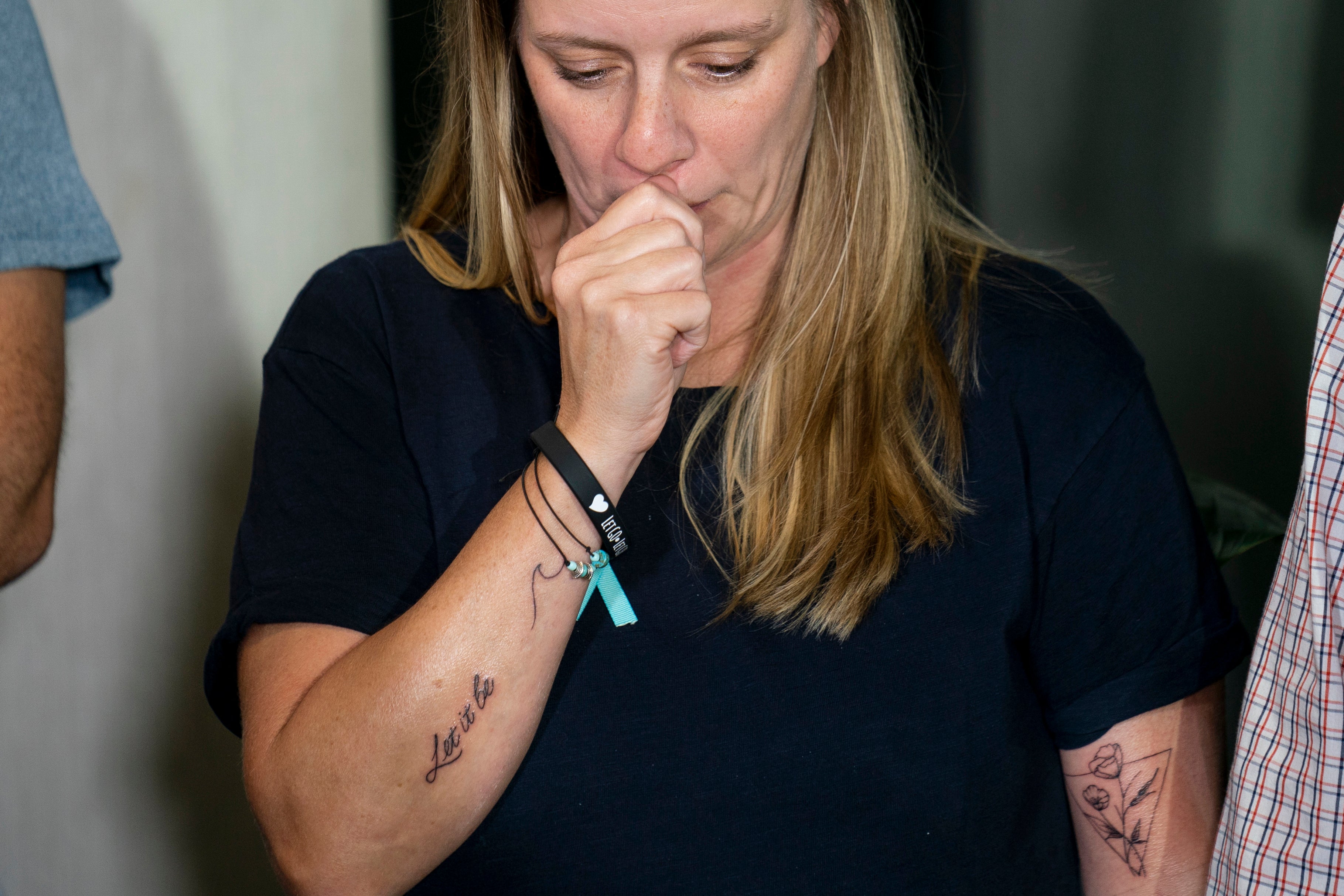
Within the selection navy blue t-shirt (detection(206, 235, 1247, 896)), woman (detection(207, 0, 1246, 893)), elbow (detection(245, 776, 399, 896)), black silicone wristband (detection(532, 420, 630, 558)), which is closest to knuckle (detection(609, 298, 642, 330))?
woman (detection(207, 0, 1246, 893))

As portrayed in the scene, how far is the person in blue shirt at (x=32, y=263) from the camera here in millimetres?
1194

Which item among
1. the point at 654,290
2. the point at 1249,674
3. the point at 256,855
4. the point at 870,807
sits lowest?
the point at 256,855

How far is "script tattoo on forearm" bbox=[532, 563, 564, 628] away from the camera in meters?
0.91

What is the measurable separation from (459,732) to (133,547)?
98 cm

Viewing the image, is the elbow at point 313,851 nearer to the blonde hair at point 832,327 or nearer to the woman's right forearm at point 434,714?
the woman's right forearm at point 434,714

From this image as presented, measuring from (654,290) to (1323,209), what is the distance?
1.08 meters

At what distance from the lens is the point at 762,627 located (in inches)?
41.6

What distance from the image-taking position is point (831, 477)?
1106 mm

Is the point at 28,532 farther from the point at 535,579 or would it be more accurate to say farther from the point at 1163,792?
the point at 1163,792

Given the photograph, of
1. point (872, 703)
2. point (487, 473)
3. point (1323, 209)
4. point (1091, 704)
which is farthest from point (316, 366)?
point (1323, 209)

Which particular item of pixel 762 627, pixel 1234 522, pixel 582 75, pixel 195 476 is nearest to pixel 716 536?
pixel 762 627

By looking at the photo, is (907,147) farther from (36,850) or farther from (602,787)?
(36,850)

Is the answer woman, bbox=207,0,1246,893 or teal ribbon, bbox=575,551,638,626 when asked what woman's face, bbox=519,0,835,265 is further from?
teal ribbon, bbox=575,551,638,626

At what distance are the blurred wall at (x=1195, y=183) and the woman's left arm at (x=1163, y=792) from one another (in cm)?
67
